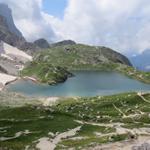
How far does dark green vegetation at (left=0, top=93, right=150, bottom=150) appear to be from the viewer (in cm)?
11156

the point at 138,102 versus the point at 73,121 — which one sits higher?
the point at 138,102

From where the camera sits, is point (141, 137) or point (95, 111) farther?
point (95, 111)

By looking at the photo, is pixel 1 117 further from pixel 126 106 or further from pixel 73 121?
pixel 126 106

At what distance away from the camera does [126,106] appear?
184250 millimetres

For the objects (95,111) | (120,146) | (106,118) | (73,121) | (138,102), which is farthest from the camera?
(138,102)

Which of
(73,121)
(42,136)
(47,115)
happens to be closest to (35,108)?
(47,115)

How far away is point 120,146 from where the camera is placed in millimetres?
99688

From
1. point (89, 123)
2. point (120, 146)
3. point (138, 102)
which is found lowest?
point (120, 146)

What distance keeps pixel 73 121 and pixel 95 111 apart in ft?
116

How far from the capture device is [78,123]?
461ft

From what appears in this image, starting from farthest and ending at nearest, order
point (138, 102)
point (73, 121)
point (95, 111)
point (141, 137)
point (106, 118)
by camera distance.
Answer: point (138, 102) → point (95, 111) → point (106, 118) → point (73, 121) → point (141, 137)

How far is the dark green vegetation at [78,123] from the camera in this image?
366 ft

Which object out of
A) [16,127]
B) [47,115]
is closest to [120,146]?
[16,127]

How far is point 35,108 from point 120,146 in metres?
66.5
